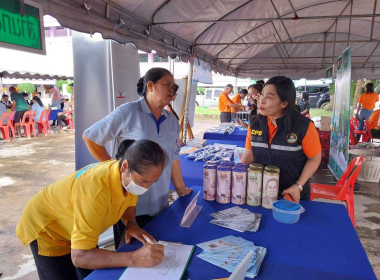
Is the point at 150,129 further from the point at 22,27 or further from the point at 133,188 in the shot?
the point at 22,27

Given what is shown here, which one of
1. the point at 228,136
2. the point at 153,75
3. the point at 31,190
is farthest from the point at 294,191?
the point at 31,190

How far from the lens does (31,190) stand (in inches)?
181

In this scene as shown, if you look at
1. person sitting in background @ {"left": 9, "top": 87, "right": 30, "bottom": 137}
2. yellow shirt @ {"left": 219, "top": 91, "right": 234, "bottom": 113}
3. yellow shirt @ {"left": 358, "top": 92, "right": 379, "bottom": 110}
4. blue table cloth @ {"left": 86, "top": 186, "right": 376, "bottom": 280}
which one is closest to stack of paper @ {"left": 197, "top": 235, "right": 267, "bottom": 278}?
blue table cloth @ {"left": 86, "top": 186, "right": 376, "bottom": 280}

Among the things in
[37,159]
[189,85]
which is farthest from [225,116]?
[37,159]

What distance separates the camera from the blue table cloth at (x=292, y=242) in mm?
1074

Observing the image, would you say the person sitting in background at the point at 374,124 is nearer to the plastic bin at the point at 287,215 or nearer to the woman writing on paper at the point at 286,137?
the woman writing on paper at the point at 286,137

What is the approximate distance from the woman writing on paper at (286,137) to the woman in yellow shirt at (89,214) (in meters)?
0.88

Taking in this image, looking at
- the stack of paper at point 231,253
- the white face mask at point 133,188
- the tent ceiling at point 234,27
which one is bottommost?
the stack of paper at point 231,253

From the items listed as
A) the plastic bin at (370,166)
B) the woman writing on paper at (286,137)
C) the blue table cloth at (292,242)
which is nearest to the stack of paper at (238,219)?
the blue table cloth at (292,242)

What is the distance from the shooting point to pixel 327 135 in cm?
620

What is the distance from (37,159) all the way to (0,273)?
4561 millimetres

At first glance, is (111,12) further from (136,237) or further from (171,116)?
(136,237)

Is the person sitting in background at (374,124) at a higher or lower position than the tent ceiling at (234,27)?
lower

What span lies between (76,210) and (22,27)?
135 centimetres
